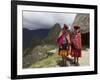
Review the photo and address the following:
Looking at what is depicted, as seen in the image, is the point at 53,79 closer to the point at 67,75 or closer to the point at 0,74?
the point at 67,75

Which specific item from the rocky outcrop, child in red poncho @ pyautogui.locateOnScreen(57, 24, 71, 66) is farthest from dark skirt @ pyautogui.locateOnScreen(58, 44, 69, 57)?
the rocky outcrop

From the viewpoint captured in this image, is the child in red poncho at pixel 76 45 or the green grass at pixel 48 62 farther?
the child in red poncho at pixel 76 45

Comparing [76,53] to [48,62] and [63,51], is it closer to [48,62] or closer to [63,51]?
[63,51]

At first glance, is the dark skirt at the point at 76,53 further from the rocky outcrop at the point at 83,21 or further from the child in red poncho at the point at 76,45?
the rocky outcrop at the point at 83,21

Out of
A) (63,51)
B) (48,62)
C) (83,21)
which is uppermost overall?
(83,21)

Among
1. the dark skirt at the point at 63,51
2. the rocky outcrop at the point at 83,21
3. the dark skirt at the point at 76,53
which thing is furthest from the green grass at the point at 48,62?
the rocky outcrop at the point at 83,21

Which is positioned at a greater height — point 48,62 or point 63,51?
point 63,51

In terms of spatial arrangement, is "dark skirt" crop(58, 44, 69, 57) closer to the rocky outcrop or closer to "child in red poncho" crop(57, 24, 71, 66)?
"child in red poncho" crop(57, 24, 71, 66)

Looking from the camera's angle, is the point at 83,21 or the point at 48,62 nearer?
the point at 48,62

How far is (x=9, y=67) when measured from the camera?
1.88m

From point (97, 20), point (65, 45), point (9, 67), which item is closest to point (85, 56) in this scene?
point (65, 45)

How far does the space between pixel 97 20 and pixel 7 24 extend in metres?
0.90

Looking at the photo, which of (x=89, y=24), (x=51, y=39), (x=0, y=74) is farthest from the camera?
(x=89, y=24)

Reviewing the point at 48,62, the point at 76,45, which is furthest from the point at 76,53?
the point at 48,62
